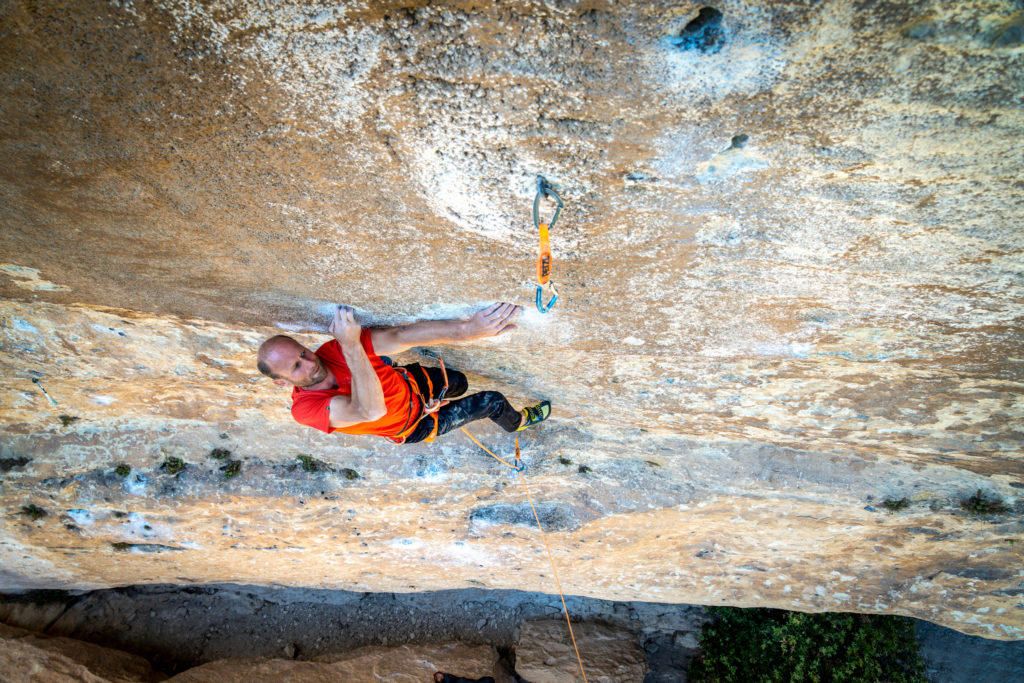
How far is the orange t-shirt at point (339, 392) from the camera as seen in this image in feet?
9.86

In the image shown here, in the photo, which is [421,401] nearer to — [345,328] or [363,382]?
[363,382]

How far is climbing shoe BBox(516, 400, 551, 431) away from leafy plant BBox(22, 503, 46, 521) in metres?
4.42

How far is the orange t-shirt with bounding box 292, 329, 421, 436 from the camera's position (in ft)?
9.86

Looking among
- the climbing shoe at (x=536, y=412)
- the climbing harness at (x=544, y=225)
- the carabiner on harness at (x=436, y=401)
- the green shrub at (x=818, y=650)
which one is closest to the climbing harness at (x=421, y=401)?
the carabiner on harness at (x=436, y=401)

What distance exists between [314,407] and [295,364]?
37 centimetres

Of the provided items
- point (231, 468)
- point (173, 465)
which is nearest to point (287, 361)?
point (231, 468)

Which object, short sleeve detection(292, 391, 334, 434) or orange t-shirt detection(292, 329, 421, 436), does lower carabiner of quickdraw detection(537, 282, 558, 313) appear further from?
short sleeve detection(292, 391, 334, 434)

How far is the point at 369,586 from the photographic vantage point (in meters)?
6.01

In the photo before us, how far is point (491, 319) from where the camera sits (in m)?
2.93

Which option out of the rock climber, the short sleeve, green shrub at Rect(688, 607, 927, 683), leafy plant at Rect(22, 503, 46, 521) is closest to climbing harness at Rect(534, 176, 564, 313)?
the rock climber

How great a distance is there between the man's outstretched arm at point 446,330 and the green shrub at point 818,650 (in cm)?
532

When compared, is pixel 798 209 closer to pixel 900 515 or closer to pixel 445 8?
pixel 445 8

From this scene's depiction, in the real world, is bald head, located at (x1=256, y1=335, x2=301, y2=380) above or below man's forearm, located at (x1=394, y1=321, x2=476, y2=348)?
below

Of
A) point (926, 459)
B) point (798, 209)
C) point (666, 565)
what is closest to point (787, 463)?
point (926, 459)
